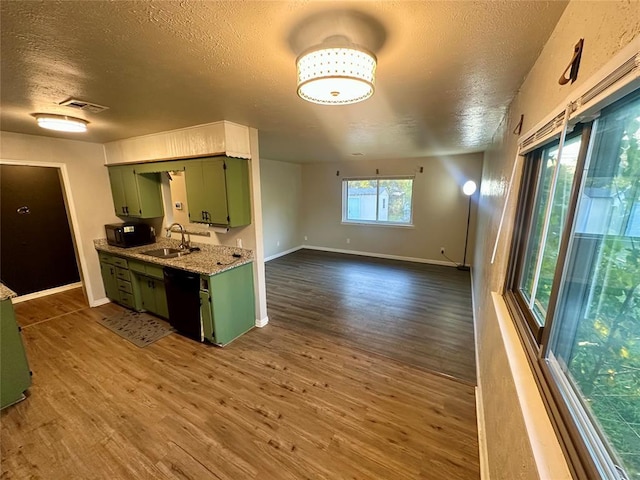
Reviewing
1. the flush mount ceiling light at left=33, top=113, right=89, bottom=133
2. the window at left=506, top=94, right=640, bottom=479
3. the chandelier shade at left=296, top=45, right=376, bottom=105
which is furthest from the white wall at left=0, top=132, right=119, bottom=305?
the window at left=506, top=94, right=640, bottom=479

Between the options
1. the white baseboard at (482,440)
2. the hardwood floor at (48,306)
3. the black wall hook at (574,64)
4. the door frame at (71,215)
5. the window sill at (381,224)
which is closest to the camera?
the black wall hook at (574,64)

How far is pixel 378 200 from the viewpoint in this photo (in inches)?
256

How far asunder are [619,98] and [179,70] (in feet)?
6.10

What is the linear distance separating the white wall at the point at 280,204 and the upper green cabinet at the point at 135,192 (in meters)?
2.44

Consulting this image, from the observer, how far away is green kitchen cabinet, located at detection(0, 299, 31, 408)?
83.1 inches

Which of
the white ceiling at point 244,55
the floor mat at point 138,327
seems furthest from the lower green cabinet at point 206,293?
the white ceiling at point 244,55

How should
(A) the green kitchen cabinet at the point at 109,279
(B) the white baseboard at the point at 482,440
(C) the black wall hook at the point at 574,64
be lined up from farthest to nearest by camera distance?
(A) the green kitchen cabinet at the point at 109,279 → (B) the white baseboard at the point at 482,440 → (C) the black wall hook at the point at 574,64

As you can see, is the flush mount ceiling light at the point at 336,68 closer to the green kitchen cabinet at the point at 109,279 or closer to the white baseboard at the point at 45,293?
the green kitchen cabinet at the point at 109,279

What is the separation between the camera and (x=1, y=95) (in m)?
1.85

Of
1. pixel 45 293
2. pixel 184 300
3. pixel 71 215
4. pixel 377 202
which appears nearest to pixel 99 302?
pixel 45 293

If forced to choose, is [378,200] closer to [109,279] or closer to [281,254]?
[281,254]

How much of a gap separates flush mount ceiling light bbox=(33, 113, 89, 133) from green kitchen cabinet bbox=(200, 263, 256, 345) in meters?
1.84

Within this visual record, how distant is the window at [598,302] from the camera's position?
0.65 m

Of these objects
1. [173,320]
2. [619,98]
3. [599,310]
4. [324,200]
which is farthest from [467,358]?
[324,200]
